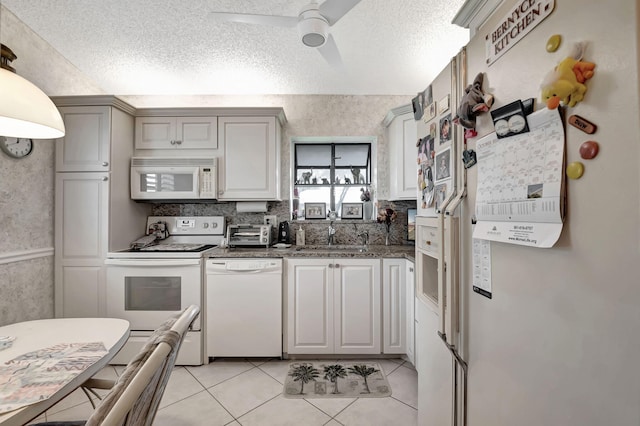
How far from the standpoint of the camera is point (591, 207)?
0.52 m

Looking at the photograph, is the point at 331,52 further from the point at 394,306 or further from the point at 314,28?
the point at 394,306

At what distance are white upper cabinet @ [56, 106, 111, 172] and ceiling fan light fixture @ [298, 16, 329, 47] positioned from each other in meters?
1.97

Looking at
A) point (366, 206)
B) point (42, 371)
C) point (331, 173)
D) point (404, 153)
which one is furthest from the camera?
point (331, 173)

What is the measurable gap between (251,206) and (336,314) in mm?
1382

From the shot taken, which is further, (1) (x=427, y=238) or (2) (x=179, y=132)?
(2) (x=179, y=132)

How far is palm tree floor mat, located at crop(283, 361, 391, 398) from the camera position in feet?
6.07

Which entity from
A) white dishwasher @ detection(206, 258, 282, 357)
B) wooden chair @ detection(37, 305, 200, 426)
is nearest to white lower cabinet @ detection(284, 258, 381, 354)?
white dishwasher @ detection(206, 258, 282, 357)

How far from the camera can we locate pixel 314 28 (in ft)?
4.62

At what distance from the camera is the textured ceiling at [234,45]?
1.76 meters

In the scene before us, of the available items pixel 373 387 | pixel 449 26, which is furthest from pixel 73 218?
pixel 449 26

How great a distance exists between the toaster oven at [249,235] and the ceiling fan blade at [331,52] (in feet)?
5.15

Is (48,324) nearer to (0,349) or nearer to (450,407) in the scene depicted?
(0,349)

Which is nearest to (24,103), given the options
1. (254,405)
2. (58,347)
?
(58,347)

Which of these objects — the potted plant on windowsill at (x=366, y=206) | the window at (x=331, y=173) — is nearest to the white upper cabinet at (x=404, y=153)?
the potted plant on windowsill at (x=366, y=206)
